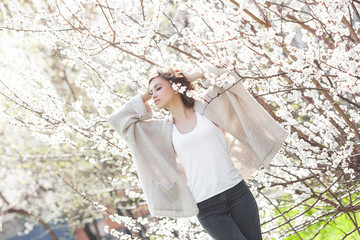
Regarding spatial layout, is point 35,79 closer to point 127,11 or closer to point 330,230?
point 127,11

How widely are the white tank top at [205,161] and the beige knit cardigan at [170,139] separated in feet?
0.20

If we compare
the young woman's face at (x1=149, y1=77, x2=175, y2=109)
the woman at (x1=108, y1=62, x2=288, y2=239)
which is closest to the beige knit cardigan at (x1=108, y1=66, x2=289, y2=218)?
the woman at (x1=108, y1=62, x2=288, y2=239)

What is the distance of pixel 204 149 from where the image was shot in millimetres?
2914

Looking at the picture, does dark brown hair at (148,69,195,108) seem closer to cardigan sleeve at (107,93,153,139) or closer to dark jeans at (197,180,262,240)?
cardigan sleeve at (107,93,153,139)

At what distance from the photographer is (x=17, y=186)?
15.2 meters

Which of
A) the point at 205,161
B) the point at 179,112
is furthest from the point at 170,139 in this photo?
the point at 205,161

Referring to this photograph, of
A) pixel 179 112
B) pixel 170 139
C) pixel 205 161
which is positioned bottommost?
pixel 205 161

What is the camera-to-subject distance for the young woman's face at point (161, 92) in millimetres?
3004

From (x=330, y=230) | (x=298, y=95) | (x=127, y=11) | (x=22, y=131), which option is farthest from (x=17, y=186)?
(x=298, y=95)

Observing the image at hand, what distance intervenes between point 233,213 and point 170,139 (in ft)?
1.99

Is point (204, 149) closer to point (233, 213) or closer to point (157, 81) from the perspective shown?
point (233, 213)

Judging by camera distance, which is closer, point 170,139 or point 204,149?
point 204,149

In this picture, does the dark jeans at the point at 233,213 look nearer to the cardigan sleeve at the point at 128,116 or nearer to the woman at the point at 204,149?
the woman at the point at 204,149

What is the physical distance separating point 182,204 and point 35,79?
202cm
